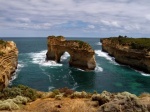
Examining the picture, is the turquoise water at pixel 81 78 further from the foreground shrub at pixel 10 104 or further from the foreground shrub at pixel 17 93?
the foreground shrub at pixel 10 104

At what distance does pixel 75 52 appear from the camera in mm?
64500

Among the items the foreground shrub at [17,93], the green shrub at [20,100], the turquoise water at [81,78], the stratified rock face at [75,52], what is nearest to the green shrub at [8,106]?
the green shrub at [20,100]

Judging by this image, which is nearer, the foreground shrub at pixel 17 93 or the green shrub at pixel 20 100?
the green shrub at pixel 20 100

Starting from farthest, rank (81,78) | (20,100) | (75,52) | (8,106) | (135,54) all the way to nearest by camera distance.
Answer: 1. (135,54)
2. (75,52)
3. (81,78)
4. (20,100)
5. (8,106)

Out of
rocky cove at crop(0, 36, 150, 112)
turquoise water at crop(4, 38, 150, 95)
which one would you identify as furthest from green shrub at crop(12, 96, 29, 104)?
turquoise water at crop(4, 38, 150, 95)

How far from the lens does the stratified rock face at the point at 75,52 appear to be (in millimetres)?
61625

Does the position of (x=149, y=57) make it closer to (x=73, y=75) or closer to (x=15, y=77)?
(x=73, y=75)

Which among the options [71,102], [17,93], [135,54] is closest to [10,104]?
[17,93]

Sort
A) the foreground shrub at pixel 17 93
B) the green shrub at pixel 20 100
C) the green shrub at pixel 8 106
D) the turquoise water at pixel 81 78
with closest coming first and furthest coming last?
the green shrub at pixel 8 106, the green shrub at pixel 20 100, the foreground shrub at pixel 17 93, the turquoise water at pixel 81 78

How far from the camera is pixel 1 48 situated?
44.7 m

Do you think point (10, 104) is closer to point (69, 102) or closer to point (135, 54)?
point (69, 102)

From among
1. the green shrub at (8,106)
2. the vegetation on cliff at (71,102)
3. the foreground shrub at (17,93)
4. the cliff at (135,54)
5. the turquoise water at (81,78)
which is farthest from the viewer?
the cliff at (135,54)

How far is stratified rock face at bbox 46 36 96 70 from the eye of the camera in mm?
61625

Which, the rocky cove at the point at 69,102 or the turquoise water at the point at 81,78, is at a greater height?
the rocky cove at the point at 69,102
